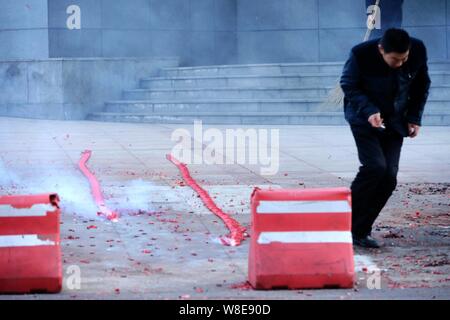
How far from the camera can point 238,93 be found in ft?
63.7

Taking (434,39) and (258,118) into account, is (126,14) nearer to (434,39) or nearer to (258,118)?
(258,118)

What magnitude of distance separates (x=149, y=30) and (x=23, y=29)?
2.59 m

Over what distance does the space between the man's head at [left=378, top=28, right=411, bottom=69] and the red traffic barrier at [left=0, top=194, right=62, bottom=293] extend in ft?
8.32

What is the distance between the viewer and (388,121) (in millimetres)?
7262

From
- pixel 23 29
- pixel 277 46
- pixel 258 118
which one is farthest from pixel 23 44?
pixel 258 118

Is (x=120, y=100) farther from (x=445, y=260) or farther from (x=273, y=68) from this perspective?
(x=445, y=260)

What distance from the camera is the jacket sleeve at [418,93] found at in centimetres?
738

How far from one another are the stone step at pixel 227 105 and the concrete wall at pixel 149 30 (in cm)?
144

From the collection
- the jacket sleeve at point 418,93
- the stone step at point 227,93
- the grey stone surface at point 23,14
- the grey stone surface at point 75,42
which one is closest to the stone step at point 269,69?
the stone step at point 227,93

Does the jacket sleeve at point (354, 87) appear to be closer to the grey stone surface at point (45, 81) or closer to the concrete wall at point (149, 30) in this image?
the grey stone surface at point (45, 81)

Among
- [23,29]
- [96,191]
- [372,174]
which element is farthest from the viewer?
[23,29]

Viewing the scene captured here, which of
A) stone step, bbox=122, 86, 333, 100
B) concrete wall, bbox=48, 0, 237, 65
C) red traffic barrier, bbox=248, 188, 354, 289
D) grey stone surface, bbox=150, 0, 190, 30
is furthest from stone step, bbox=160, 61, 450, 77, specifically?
red traffic barrier, bbox=248, 188, 354, 289

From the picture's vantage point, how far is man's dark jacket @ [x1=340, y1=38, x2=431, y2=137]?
7.23 metres
